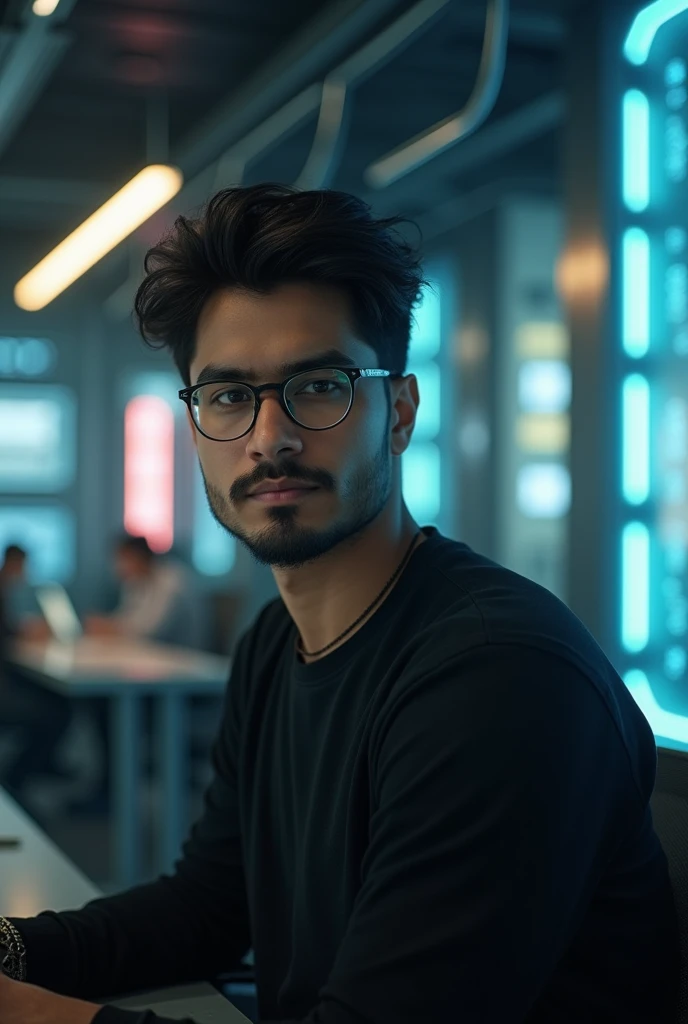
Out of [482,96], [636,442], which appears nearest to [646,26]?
[482,96]

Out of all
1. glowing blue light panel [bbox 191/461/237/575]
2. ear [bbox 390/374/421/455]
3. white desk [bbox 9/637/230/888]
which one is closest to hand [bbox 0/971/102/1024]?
ear [bbox 390/374/421/455]

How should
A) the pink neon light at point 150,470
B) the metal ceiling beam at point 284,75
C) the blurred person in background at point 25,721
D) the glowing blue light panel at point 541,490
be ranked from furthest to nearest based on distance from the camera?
1. the pink neon light at point 150,470
2. the glowing blue light panel at point 541,490
3. the blurred person in background at point 25,721
4. the metal ceiling beam at point 284,75

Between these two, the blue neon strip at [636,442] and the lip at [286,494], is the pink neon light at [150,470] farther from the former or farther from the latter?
the lip at [286,494]

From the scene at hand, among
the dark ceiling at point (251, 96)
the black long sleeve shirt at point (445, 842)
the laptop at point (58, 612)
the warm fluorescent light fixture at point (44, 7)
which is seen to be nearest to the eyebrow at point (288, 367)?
the black long sleeve shirt at point (445, 842)

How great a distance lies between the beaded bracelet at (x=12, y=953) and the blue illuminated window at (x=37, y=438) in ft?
24.5

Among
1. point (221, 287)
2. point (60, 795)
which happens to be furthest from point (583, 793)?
point (60, 795)

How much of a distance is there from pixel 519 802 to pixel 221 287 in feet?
2.18

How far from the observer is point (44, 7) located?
11.3 feet

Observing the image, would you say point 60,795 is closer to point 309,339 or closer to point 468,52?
point 468,52

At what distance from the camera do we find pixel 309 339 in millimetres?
1260

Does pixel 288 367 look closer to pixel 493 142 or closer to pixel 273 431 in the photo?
pixel 273 431

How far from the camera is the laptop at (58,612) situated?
6348 mm

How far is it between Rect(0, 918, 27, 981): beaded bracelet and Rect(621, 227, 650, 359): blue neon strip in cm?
A: 271

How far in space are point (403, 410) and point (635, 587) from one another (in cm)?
226
